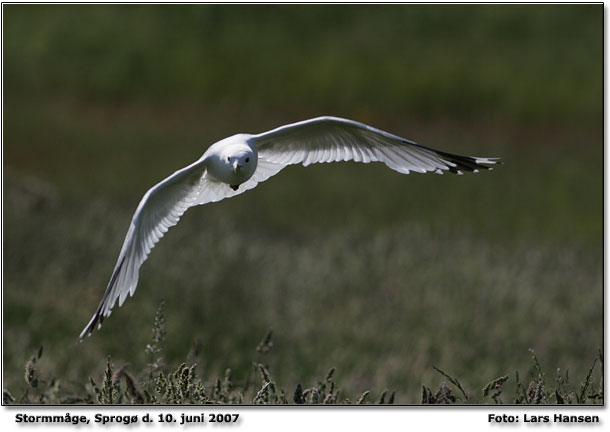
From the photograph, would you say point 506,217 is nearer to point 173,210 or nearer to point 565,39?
point 565,39

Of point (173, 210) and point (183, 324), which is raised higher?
point (173, 210)

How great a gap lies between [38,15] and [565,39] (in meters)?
6.15

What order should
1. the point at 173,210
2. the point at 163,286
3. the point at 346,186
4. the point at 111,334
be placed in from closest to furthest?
the point at 173,210, the point at 111,334, the point at 163,286, the point at 346,186

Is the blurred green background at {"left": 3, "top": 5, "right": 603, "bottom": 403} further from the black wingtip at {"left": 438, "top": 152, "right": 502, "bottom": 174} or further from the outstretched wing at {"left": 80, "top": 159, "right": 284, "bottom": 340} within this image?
the black wingtip at {"left": 438, "top": 152, "right": 502, "bottom": 174}

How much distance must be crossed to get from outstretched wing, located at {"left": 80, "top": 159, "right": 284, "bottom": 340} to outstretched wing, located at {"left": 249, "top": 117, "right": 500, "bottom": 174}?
0.28ft

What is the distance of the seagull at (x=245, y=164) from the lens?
10.0 feet

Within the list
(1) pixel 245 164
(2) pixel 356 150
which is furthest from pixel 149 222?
(2) pixel 356 150

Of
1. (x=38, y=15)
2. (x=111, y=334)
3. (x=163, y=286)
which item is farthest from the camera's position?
(x=38, y=15)

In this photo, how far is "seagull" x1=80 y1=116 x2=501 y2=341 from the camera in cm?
306

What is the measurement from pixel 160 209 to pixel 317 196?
662cm

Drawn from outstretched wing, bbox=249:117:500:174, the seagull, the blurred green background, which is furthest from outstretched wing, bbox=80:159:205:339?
the blurred green background

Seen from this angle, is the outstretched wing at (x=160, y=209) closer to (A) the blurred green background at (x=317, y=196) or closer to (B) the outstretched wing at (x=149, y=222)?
(B) the outstretched wing at (x=149, y=222)

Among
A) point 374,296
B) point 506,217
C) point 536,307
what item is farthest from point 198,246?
point 506,217

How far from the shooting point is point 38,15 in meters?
12.2
